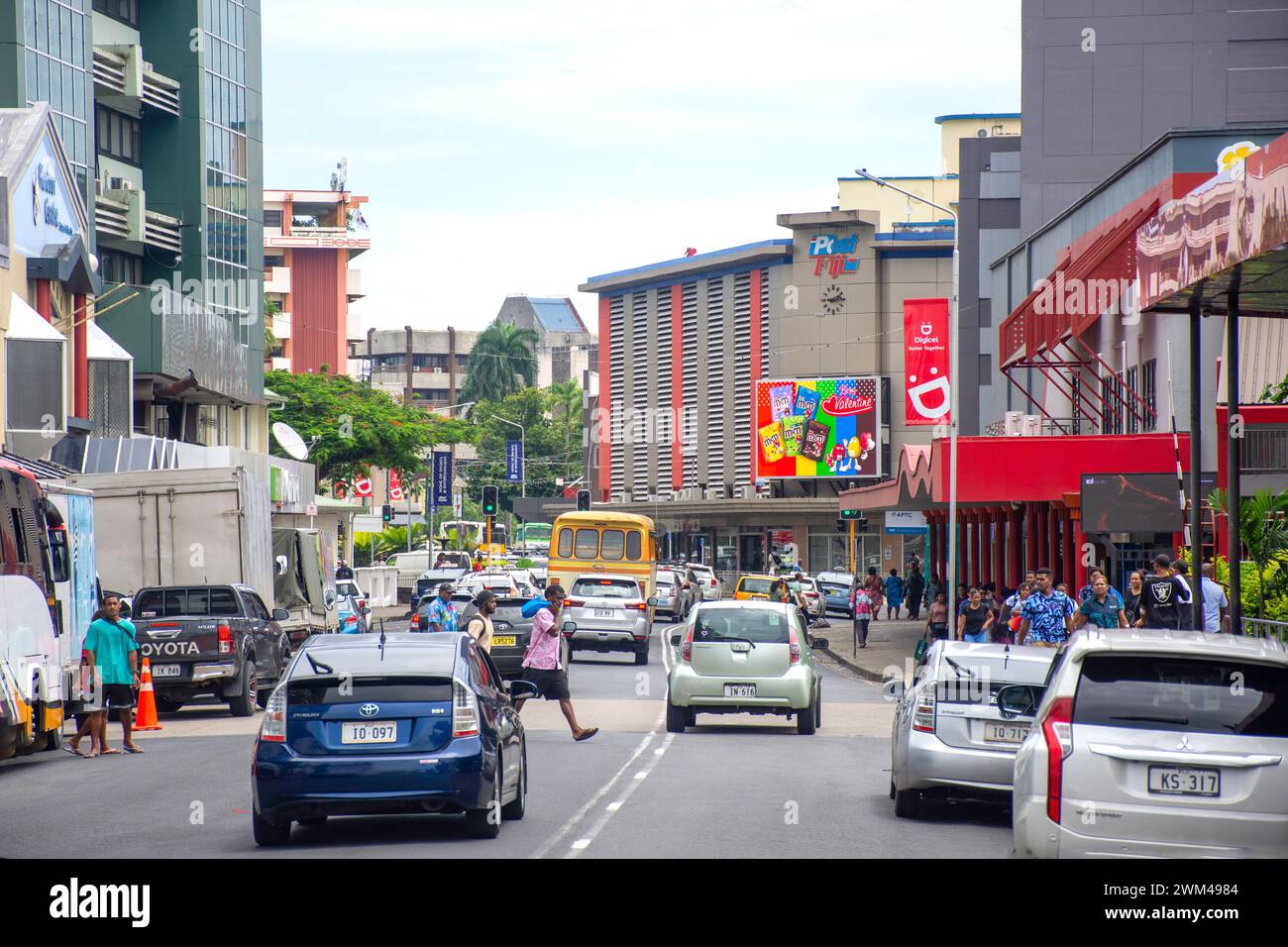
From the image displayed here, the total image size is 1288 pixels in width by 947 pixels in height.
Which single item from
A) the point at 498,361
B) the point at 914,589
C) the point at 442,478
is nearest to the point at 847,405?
the point at 442,478

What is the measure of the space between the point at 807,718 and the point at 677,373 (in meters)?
72.2

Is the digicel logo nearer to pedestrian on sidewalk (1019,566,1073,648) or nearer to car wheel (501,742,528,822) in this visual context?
pedestrian on sidewalk (1019,566,1073,648)

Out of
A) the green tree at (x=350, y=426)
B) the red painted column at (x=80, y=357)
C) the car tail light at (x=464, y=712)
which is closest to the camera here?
the car tail light at (x=464, y=712)

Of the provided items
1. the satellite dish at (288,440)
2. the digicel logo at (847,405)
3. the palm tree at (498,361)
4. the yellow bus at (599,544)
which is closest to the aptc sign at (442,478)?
the digicel logo at (847,405)

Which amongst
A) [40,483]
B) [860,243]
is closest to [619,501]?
[860,243]

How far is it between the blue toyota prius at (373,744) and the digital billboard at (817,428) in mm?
67141

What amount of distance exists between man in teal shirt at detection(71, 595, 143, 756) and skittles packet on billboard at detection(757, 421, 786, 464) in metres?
60.0

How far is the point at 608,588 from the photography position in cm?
3666

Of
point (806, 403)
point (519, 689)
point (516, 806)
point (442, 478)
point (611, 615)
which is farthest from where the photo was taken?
point (806, 403)

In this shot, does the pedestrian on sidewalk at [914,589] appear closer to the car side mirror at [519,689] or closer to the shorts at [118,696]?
the shorts at [118,696]

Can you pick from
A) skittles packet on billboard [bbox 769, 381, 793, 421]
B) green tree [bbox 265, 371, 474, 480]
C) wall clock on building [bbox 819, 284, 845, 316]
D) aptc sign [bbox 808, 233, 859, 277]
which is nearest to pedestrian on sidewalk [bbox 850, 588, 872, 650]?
green tree [bbox 265, 371, 474, 480]

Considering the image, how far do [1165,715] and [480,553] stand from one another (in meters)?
62.1

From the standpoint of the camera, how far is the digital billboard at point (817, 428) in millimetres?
79750

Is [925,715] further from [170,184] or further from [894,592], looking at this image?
[894,592]
